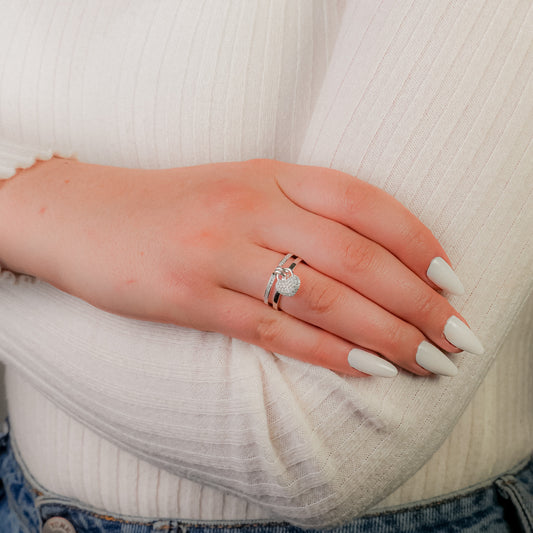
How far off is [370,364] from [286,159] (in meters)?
0.29

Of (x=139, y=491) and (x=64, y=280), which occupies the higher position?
(x=64, y=280)

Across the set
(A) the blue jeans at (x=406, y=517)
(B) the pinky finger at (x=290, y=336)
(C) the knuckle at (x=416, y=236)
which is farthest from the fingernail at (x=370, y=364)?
(A) the blue jeans at (x=406, y=517)

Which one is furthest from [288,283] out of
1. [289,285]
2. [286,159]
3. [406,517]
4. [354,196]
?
[406,517]

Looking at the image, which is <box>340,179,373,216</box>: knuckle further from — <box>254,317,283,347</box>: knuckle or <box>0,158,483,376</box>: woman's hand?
<box>254,317,283,347</box>: knuckle

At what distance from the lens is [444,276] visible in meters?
0.47

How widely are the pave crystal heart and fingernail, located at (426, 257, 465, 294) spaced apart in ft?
0.41

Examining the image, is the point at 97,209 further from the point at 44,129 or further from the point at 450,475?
the point at 450,475

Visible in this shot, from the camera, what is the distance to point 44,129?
2.38 ft

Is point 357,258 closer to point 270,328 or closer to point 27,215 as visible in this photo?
point 270,328

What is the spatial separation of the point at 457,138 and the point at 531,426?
1.52 ft

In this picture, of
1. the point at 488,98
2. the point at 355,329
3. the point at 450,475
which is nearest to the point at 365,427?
the point at 355,329

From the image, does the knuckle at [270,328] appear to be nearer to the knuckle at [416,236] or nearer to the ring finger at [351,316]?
the ring finger at [351,316]

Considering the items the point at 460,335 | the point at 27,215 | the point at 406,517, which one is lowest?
the point at 406,517

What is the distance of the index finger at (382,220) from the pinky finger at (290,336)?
98 mm
